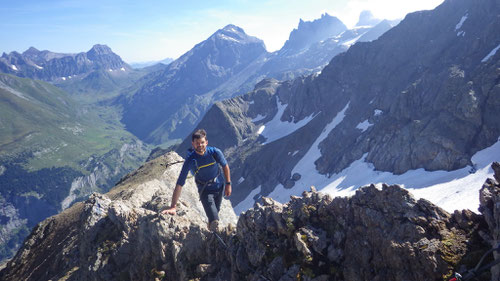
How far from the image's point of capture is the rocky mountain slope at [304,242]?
359 inches

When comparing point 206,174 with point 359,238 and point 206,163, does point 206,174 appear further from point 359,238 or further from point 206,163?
point 359,238

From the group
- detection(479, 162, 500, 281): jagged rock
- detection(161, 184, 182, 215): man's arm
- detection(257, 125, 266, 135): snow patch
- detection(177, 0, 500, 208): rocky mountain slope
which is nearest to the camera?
detection(479, 162, 500, 281): jagged rock

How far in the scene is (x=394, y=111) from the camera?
3971 inches

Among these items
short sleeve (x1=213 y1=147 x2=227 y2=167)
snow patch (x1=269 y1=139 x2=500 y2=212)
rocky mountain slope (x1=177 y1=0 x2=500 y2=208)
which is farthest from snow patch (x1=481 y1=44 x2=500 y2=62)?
short sleeve (x1=213 y1=147 x2=227 y2=167)

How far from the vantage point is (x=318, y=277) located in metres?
9.93

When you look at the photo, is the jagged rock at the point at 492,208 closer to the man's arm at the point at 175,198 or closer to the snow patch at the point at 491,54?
the man's arm at the point at 175,198

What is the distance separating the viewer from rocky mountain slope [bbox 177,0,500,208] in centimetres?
7794

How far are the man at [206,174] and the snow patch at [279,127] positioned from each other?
489ft

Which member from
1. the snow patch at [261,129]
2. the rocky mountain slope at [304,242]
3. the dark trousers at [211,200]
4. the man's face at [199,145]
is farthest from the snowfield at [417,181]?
the snow patch at [261,129]

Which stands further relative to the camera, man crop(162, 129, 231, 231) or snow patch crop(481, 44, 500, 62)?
snow patch crop(481, 44, 500, 62)

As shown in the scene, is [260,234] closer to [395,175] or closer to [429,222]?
[429,222]

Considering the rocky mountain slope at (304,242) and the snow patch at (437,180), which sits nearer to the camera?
the rocky mountain slope at (304,242)

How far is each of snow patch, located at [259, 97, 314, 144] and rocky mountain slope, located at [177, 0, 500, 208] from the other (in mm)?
919

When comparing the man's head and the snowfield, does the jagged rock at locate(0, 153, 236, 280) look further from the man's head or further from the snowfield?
the snowfield
